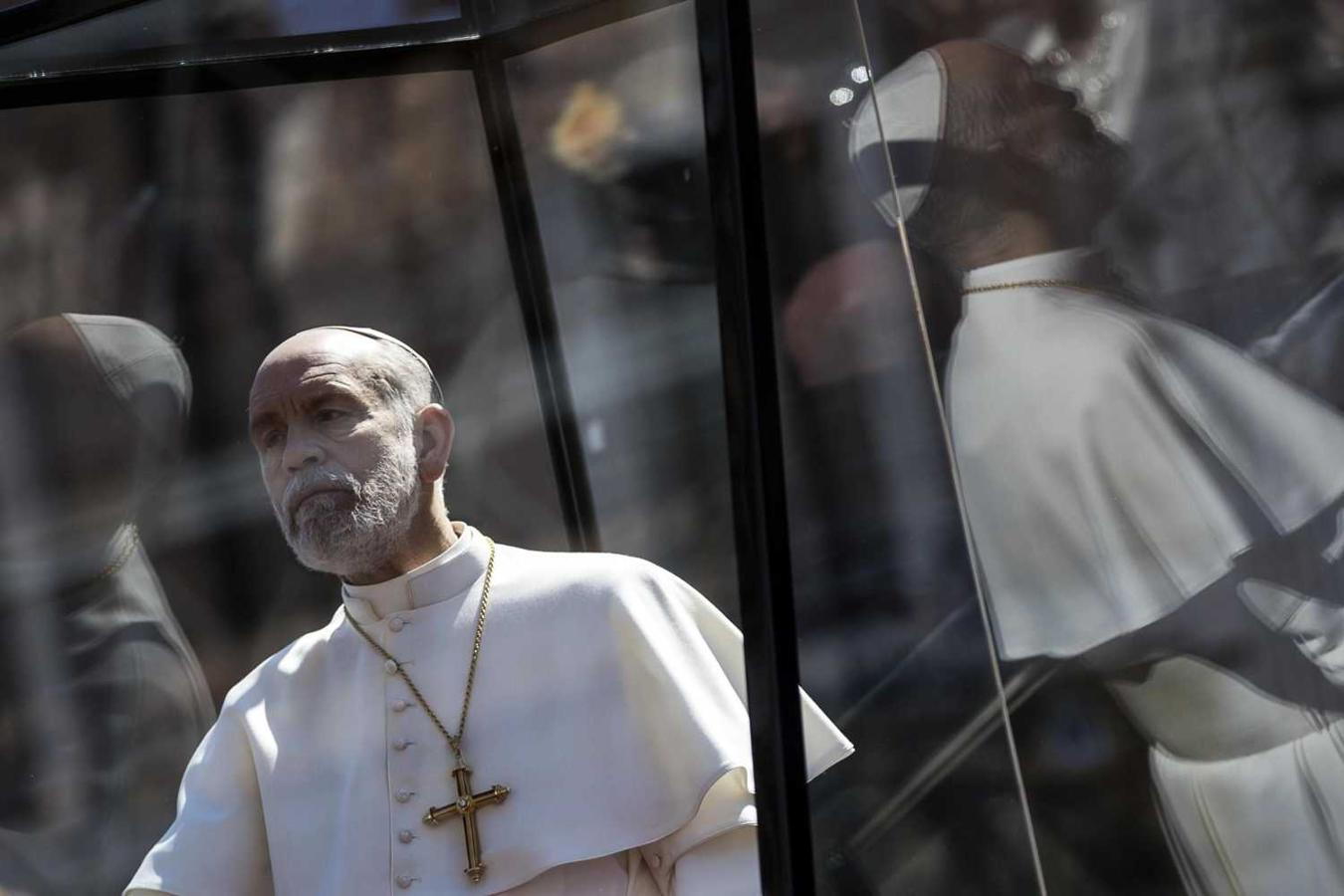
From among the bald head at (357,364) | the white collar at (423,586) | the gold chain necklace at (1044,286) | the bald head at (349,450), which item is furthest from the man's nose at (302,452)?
the gold chain necklace at (1044,286)

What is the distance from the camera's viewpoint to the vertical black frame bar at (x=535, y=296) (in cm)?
318

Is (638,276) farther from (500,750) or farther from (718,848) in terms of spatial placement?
(718,848)

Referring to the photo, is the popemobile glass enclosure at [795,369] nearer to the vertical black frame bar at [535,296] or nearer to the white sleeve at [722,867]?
the vertical black frame bar at [535,296]

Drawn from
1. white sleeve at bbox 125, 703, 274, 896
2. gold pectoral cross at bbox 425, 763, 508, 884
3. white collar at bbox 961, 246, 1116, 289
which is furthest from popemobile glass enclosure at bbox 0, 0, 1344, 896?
gold pectoral cross at bbox 425, 763, 508, 884

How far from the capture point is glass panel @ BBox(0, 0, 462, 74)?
3408mm

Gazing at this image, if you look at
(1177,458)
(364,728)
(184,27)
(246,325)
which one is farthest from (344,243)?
(1177,458)

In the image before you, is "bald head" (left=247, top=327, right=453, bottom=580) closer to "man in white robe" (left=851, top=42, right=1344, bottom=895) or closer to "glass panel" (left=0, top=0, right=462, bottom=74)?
"glass panel" (left=0, top=0, right=462, bottom=74)

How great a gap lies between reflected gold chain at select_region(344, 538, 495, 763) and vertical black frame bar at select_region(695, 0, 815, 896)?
0.59 metres

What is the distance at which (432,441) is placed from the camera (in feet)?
9.96

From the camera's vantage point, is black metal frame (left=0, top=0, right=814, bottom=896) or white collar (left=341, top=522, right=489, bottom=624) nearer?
black metal frame (left=0, top=0, right=814, bottom=896)

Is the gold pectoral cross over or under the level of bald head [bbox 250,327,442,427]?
under

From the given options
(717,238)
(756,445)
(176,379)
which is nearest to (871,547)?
(756,445)

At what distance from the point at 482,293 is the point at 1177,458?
1.46 m

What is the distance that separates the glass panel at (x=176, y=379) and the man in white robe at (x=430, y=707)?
6.3 inches
